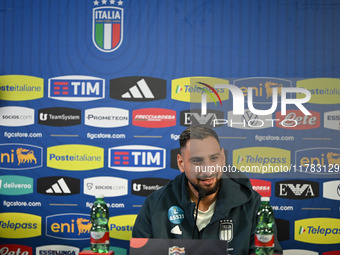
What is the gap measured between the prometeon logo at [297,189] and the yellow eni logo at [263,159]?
0.11 meters

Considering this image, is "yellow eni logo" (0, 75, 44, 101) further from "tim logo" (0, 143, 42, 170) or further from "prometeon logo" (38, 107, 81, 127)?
"tim logo" (0, 143, 42, 170)

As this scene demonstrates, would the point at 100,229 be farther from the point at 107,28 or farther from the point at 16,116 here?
the point at 107,28

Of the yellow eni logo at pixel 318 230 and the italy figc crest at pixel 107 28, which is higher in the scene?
the italy figc crest at pixel 107 28

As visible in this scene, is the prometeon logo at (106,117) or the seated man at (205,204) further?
the prometeon logo at (106,117)

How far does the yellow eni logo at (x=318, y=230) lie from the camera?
9.52ft

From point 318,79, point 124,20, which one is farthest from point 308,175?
point 124,20

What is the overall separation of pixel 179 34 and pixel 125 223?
1475mm

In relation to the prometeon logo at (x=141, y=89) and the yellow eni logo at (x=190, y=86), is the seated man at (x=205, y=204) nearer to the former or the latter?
Result: the yellow eni logo at (x=190, y=86)

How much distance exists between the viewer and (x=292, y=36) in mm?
2963

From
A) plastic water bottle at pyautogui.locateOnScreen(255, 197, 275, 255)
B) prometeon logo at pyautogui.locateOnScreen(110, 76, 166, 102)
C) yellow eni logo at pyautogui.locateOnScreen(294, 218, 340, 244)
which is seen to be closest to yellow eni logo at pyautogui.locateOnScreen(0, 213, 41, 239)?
prometeon logo at pyautogui.locateOnScreen(110, 76, 166, 102)

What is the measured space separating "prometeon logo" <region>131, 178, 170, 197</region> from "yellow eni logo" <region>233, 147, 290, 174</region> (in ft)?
1.89

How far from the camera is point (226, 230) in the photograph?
2.48 m

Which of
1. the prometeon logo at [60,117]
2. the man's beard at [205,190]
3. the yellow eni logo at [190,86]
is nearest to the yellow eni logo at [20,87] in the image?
the prometeon logo at [60,117]

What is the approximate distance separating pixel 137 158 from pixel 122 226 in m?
0.52
